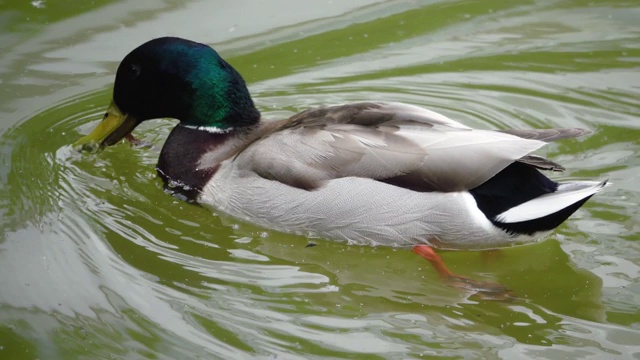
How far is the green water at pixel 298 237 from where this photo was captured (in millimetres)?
5023

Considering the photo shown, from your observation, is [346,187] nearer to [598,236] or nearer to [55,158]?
[598,236]

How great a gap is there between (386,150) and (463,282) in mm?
827

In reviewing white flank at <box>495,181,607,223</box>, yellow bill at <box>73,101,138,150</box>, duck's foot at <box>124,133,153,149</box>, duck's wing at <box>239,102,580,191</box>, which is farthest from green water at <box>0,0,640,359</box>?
duck's wing at <box>239,102,580,191</box>

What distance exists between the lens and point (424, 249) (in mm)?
5711

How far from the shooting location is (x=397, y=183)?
5.66m

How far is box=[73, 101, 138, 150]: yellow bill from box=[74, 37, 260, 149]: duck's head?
0.23 ft

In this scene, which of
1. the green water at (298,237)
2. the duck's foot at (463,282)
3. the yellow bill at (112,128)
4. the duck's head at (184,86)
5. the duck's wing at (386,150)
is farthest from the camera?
the yellow bill at (112,128)

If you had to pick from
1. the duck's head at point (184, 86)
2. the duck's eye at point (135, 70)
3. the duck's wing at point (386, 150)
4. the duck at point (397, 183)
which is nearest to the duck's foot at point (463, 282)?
the duck at point (397, 183)

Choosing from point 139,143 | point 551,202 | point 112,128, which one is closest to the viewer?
point 551,202

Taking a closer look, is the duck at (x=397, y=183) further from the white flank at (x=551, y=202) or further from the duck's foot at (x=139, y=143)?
the duck's foot at (x=139, y=143)

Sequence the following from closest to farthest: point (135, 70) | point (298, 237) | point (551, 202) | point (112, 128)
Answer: point (551, 202)
point (298, 237)
point (135, 70)
point (112, 128)

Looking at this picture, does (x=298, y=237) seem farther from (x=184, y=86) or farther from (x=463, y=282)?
(x=184, y=86)

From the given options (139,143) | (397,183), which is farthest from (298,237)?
(139,143)

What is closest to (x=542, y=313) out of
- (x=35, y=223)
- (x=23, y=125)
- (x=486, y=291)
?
(x=486, y=291)
